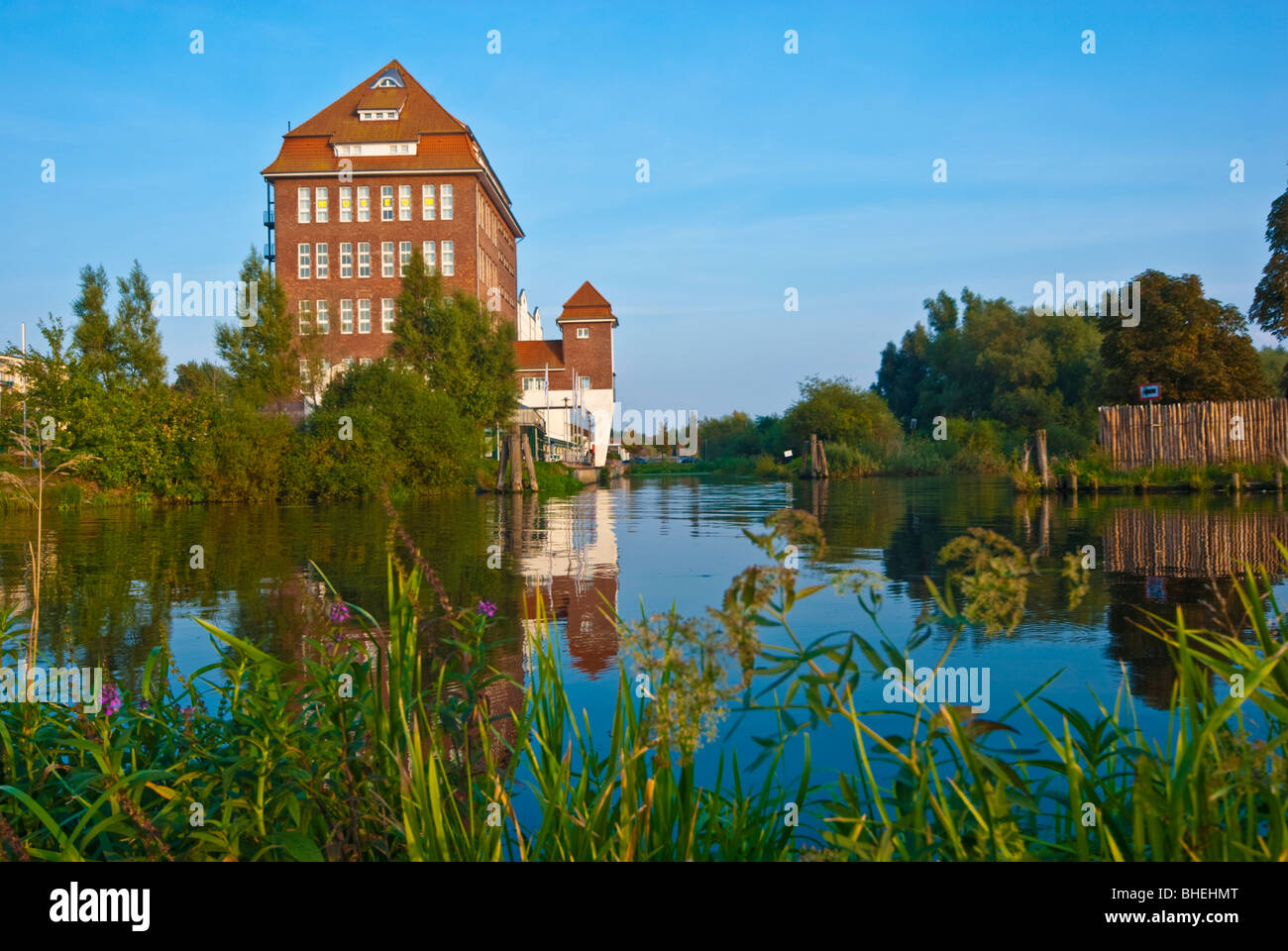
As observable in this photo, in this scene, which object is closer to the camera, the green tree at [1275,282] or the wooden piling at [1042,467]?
the wooden piling at [1042,467]

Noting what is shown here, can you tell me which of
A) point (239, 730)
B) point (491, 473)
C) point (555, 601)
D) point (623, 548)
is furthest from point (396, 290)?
point (239, 730)

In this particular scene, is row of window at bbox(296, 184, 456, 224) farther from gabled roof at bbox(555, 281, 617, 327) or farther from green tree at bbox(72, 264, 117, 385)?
green tree at bbox(72, 264, 117, 385)

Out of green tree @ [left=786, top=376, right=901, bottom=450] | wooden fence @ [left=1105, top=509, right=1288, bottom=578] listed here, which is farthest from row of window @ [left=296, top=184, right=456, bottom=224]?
wooden fence @ [left=1105, top=509, right=1288, bottom=578]

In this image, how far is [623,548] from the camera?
11.8 meters

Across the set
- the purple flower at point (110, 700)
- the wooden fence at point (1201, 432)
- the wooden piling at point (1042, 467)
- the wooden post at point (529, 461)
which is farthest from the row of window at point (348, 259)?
the purple flower at point (110, 700)

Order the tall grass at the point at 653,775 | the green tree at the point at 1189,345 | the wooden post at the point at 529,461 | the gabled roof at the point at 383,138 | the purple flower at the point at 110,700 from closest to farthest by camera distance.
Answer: the tall grass at the point at 653,775 → the purple flower at the point at 110,700 → the wooden post at the point at 529,461 → the green tree at the point at 1189,345 → the gabled roof at the point at 383,138

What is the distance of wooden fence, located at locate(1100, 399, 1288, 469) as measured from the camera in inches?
949

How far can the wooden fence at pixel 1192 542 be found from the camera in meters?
9.19

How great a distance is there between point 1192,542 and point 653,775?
1098cm

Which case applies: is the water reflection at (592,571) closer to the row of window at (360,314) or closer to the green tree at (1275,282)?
the green tree at (1275,282)

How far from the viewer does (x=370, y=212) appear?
2296 inches

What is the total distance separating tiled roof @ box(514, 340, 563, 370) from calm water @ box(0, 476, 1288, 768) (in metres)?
45.8

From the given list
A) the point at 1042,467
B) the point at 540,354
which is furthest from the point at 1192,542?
the point at 540,354

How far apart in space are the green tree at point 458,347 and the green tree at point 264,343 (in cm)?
418
